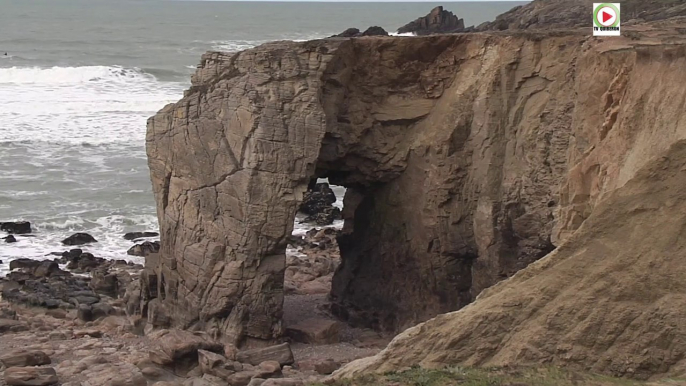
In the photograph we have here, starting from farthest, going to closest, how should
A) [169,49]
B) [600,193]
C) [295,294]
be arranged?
1. [169,49]
2. [295,294]
3. [600,193]

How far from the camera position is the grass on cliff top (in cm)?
1110

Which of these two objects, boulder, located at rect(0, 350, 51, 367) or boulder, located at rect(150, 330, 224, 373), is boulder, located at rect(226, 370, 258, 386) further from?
boulder, located at rect(0, 350, 51, 367)

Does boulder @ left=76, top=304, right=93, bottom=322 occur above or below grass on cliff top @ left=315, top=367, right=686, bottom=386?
below

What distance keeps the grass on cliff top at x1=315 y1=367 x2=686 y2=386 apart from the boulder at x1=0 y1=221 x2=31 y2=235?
20585 millimetres

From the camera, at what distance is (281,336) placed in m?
19.3

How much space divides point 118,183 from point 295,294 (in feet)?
47.6

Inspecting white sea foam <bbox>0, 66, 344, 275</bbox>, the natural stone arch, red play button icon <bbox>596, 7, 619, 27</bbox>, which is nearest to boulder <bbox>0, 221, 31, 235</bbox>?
white sea foam <bbox>0, 66, 344, 275</bbox>

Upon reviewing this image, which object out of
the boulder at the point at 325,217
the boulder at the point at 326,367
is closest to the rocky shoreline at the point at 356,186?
the boulder at the point at 326,367

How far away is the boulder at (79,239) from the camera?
2902 centimetres

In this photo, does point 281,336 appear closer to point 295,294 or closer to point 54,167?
point 295,294

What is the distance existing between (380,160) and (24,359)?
26.3 feet

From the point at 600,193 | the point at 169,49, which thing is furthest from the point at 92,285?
the point at 169,49

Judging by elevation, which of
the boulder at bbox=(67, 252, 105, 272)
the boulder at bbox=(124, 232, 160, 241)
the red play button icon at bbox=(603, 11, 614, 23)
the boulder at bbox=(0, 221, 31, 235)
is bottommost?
the boulder at bbox=(67, 252, 105, 272)

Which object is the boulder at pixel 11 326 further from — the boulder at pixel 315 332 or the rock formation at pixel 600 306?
the rock formation at pixel 600 306
